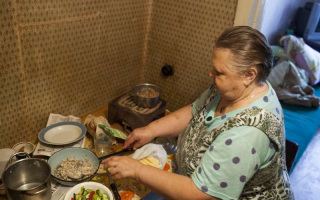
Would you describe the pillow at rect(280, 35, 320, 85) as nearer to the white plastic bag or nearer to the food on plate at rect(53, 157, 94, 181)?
the white plastic bag

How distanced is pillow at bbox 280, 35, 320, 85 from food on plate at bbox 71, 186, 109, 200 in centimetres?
286

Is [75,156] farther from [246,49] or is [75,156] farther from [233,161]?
[246,49]

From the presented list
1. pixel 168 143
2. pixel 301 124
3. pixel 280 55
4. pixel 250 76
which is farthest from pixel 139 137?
pixel 280 55

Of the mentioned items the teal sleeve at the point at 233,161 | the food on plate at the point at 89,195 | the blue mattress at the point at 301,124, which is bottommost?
the blue mattress at the point at 301,124

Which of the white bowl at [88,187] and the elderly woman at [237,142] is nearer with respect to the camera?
the elderly woman at [237,142]

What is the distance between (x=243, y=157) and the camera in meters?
0.86

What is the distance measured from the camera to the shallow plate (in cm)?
135

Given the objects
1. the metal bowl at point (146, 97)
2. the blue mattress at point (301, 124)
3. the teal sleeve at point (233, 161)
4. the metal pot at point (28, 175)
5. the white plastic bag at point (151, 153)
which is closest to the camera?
the teal sleeve at point (233, 161)

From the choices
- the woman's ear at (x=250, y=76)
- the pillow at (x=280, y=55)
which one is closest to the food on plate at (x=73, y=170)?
the woman's ear at (x=250, y=76)

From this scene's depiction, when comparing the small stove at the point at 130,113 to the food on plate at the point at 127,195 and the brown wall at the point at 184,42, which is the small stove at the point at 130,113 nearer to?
the brown wall at the point at 184,42

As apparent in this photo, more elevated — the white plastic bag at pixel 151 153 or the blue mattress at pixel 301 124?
the white plastic bag at pixel 151 153

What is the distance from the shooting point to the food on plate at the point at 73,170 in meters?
1.13

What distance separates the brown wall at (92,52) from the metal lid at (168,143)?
355 millimetres

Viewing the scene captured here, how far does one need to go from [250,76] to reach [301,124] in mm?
1788
